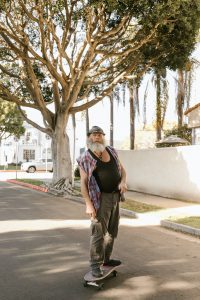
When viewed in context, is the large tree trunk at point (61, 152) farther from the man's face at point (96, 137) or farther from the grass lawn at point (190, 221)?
the man's face at point (96, 137)

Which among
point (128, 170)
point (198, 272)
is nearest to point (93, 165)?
point (198, 272)

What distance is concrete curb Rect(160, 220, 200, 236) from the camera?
383 inches

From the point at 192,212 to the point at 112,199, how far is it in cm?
746

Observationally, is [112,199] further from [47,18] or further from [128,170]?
[128,170]

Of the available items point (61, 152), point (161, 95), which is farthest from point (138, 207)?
point (161, 95)

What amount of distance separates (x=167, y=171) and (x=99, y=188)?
12382mm

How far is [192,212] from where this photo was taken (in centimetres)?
1281

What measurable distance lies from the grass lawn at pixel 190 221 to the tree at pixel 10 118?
47653mm

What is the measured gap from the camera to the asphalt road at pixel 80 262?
532 centimetres

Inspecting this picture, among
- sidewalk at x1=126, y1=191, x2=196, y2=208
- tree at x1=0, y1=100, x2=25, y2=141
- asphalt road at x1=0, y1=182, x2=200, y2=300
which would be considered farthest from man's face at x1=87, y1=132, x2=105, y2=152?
tree at x1=0, y1=100, x2=25, y2=141

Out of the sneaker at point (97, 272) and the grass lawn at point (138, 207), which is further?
the grass lawn at point (138, 207)

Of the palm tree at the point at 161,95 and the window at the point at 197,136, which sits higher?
the palm tree at the point at 161,95

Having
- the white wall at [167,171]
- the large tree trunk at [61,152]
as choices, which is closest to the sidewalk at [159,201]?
the white wall at [167,171]

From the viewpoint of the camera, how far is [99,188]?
581 centimetres
